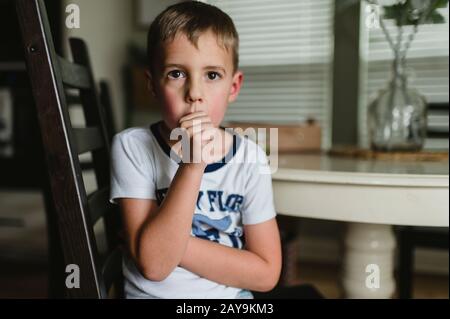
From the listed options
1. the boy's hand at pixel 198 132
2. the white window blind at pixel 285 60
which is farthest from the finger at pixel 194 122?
the white window blind at pixel 285 60

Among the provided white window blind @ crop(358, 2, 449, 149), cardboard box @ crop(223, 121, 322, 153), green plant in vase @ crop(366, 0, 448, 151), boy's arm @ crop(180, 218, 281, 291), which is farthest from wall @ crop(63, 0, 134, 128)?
boy's arm @ crop(180, 218, 281, 291)

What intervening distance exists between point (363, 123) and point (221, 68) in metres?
1.92

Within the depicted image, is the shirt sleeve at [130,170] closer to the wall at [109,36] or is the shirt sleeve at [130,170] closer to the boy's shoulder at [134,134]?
the boy's shoulder at [134,134]

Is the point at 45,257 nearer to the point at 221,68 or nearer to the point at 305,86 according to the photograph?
the point at 305,86

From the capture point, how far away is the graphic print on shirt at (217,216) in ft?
2.20

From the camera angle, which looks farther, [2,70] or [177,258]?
[2,70]

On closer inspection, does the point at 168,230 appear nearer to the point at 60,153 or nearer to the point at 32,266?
→ the point at 60,153

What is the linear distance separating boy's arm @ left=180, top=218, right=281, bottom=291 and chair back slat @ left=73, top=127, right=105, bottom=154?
0.23 metres

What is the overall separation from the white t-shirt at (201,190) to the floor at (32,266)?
3.49 ft

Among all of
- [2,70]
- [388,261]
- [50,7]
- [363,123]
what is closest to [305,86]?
[363,123]

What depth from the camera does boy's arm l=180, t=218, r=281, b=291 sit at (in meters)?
0.64

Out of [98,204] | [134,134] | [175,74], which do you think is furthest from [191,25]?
[98,204]

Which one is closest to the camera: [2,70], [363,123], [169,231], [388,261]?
[169,231]

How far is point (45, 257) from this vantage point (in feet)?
7.91
